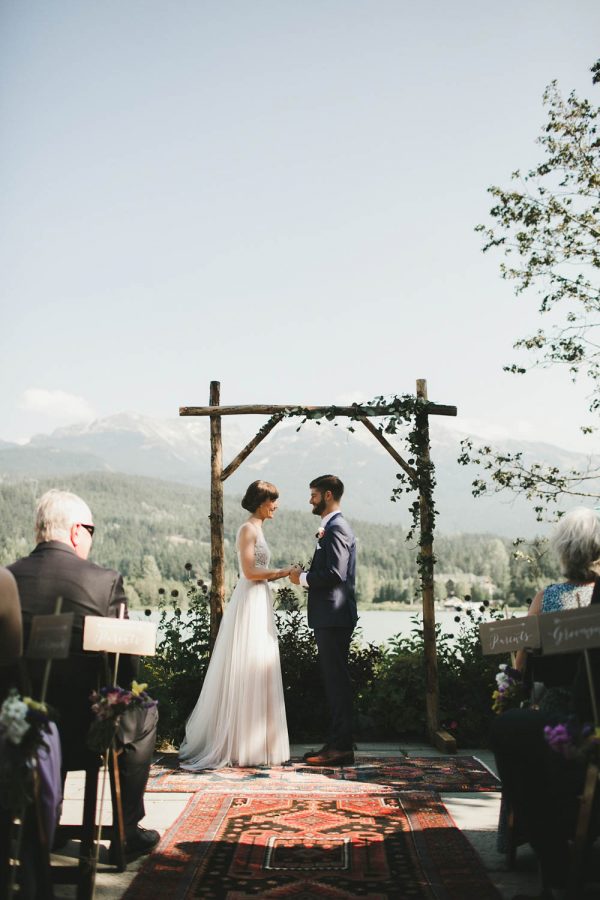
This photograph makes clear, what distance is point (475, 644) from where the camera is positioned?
318 inches

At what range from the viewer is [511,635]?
12.4 feet

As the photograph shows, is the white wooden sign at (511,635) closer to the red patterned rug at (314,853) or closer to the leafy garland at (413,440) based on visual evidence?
the red patterned rug at (314,853)

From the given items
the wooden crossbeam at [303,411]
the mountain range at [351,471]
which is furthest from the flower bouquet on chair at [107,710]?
the mountain range at [351,471]

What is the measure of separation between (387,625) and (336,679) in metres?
2.02

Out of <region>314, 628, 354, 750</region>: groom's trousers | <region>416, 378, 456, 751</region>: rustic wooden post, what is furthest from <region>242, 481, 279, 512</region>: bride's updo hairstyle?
<region>416, 378, 456, 751</region>: rustic wooden post

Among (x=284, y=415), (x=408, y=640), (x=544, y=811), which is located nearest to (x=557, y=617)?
(x=544, y=811)

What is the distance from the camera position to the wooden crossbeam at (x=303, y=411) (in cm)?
764

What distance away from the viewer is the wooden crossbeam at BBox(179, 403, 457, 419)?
7637 millimetres

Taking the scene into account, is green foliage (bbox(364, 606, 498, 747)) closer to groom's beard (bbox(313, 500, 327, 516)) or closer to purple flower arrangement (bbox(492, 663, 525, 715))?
groom's beard (bbox(313, 500, 327, 516))

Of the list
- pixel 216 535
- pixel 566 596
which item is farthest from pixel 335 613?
pixel 566 596

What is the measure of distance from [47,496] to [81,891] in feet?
5.41

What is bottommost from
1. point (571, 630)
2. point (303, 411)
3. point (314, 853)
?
point (314, 853)

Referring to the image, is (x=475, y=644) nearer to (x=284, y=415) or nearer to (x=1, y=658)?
(x=284, y=415)

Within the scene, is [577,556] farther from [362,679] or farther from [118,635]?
[362,679]
